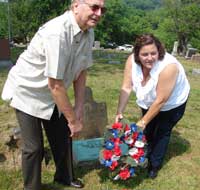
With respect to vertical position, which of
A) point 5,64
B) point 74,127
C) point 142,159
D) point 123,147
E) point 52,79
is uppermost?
point 52,79

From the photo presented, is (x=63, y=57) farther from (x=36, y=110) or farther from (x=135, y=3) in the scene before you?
(x=135, y=3)

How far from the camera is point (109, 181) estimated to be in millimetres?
3434

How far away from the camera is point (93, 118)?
3797 millimetres

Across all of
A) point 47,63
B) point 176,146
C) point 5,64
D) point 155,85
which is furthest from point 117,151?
point 5,64

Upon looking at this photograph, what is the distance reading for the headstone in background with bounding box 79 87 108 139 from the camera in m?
3.74

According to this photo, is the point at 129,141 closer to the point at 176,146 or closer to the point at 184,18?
the point at 176,146

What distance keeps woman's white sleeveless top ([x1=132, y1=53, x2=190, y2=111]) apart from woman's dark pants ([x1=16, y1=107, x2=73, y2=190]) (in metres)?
0.86

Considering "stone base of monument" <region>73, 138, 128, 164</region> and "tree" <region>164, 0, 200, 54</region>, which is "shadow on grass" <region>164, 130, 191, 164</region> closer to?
"stone base of monument" <region>73, 138, 128, 164</region>

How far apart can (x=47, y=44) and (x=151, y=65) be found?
1.25 meters

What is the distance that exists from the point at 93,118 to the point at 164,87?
98cm

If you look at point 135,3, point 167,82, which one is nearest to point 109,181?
point 167,82

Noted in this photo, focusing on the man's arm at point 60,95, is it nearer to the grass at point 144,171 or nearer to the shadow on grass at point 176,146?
the grass at point 144,171

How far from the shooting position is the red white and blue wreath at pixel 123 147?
3.27 meters

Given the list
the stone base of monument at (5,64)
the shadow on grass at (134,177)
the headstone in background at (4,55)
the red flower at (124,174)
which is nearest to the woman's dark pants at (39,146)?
the shadow on grass at (134,177)
